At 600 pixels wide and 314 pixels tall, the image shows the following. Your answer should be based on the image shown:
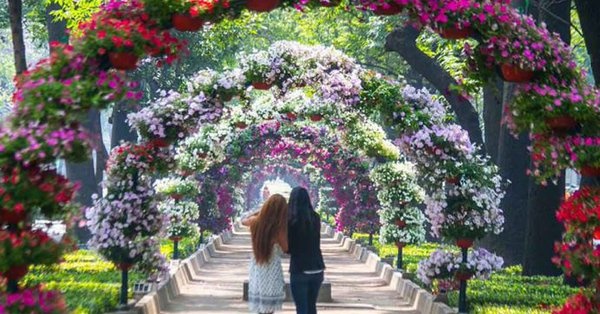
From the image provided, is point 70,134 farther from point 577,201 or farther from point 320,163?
point 320,163

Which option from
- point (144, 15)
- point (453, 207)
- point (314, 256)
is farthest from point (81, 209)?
point (453, 207)

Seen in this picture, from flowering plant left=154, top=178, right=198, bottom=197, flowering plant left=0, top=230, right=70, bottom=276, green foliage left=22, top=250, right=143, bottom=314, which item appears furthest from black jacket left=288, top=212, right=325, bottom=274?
flowering plant left=154, top=178, right=198, bottom=197

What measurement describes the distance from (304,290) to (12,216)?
12.1ft

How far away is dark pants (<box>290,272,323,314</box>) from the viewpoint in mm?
12531

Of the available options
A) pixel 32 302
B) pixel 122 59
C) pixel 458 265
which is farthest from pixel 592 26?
pixel 32 302

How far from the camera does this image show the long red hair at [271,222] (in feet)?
41.5

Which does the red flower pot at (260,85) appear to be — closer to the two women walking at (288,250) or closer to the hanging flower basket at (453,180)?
the hanging flower basket at (453,180)

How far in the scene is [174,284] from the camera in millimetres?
21844

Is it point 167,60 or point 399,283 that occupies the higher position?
point 167,60

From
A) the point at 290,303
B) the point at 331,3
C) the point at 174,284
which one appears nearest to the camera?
the point at 331,3

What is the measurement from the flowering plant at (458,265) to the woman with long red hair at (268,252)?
417cm

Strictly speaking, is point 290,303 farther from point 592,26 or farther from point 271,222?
point 592,26

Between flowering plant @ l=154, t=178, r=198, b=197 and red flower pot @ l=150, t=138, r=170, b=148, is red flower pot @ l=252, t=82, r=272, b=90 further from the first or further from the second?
flowering plant @ l=154, t=178, r=198, b=197

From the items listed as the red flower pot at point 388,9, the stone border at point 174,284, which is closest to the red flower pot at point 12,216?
the red flower pot at point 388,9
